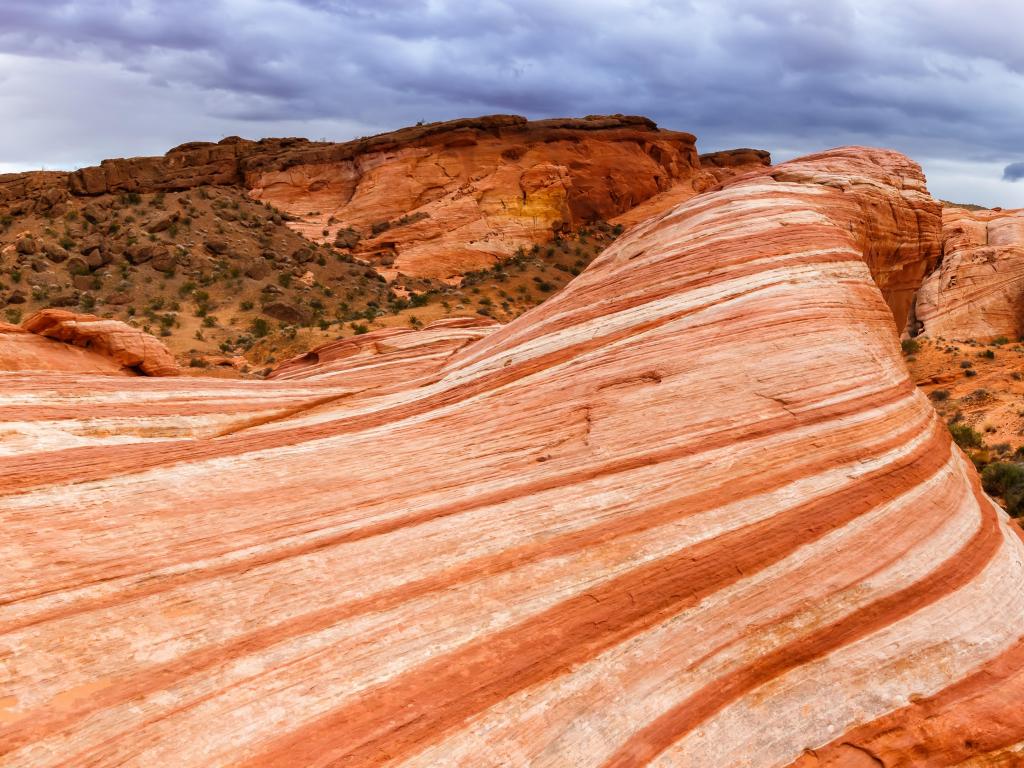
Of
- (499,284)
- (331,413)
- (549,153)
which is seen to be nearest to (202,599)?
(331,413)

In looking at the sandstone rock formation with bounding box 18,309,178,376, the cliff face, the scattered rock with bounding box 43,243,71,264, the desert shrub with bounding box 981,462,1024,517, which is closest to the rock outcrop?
the cliff face

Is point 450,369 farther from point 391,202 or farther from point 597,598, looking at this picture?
point 391,202

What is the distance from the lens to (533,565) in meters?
4.62

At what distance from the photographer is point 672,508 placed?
5.11 metres

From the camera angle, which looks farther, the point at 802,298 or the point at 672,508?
the point at 802,298

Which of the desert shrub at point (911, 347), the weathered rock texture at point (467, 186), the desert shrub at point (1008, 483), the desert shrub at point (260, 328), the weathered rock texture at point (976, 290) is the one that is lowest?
the desert shrub at point (1008, 483)

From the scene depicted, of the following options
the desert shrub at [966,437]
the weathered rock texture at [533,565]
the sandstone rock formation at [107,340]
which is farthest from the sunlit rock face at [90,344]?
the desert shrub at [966,437]

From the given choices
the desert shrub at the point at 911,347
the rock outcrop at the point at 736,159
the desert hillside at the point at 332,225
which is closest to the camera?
the desert shrub at the point at 911,347

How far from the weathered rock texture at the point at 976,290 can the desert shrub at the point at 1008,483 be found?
677 inches

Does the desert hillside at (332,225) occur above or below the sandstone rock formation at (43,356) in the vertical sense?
above

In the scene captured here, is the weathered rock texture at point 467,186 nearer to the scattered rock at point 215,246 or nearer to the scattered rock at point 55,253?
the scattered rock at point 215,246

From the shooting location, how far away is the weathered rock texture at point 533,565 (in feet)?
12.2

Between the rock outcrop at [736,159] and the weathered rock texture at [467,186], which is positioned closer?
the weathered rock texture at [467,186]

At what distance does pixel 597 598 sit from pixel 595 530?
500mm
